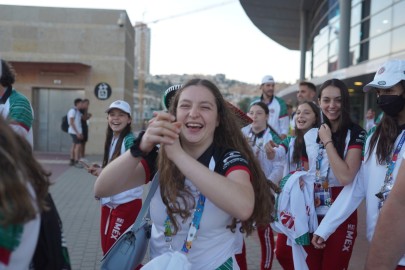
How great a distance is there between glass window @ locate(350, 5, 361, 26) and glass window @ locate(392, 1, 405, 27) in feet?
10.1

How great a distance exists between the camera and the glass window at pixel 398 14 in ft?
49.6

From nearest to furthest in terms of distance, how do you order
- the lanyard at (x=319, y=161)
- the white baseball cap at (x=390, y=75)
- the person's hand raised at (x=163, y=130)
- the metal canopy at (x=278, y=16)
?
1. the person's hand raised at (x=163, y=130)
2. the white baseball cap at (x=390, y=75)
3. the lanyard at (x=319, y=161)
4. the metal canopy at (x=278, y=16)

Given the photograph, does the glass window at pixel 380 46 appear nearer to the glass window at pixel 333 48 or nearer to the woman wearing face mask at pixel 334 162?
the glass window at pixel 333 48

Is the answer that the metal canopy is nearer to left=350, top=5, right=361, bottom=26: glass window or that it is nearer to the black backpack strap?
left=350, top=5, right=361, bottom=26: glass window

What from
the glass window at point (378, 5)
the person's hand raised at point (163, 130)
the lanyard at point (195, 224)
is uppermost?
the glass window at point (378, 5)

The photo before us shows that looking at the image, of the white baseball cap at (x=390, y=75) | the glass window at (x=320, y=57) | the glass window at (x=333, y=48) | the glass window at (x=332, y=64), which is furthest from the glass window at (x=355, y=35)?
the white baseball cap at (x=390, y=75)

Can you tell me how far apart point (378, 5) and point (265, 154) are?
14591mm

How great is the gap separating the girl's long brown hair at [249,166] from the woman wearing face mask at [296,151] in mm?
1336

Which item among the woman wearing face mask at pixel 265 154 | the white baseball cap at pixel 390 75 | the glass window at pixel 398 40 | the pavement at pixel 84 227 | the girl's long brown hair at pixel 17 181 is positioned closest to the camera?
the girl's long brown hair at pixel 17 181

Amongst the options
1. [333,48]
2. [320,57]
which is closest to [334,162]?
[333,48]

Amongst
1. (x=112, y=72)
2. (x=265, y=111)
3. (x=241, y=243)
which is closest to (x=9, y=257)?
(x=241, y=243)

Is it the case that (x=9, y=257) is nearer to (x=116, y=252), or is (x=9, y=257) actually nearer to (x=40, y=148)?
(x=116, y=252)

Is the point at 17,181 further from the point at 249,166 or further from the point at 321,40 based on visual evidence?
the point at 321,40

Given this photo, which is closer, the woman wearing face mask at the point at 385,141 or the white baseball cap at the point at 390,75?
the woman wearing face mask at the point at 385,141
